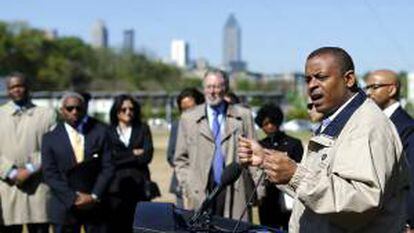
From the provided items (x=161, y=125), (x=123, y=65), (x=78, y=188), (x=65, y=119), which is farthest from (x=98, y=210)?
A: (x=123, y=65)

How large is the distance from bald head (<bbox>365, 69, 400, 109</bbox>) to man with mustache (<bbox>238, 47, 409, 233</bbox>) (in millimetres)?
2788

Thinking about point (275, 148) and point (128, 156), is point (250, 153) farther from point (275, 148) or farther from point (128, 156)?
point (128, 156)

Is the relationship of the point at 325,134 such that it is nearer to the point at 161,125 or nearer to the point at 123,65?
the point at 161,125

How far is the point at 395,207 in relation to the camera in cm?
371

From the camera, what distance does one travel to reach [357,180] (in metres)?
3.50

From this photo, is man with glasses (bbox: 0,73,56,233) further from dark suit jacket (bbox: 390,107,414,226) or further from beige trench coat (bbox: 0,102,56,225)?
dark suit jacket (bbox: 390,107,414,226)

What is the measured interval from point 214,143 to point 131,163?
1765 millimetres

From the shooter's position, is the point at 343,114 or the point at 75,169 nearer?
the point at 343,114

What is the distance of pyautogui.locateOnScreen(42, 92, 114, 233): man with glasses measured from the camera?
832cm

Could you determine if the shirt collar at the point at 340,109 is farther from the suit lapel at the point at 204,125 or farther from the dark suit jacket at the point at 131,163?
the dark suit jacket at the point at 131,163

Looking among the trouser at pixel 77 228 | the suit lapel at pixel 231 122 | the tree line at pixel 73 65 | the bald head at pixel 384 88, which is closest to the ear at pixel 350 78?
the bald head at pixel 384 88

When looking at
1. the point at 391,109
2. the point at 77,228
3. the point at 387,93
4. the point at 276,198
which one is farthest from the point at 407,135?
the point at 77,228

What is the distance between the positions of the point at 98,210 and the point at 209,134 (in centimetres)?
154

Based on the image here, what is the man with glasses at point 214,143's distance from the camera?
7.66m
